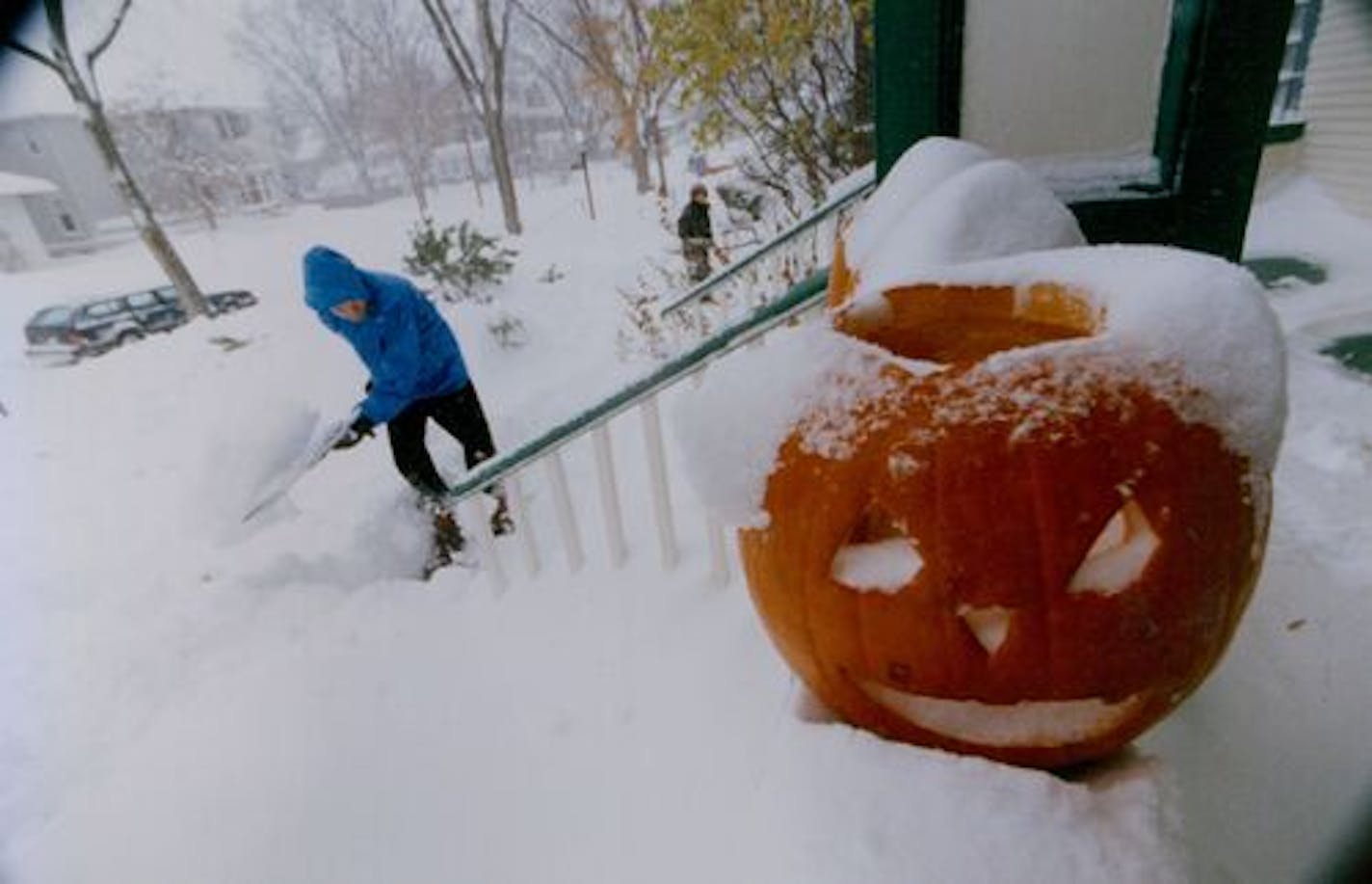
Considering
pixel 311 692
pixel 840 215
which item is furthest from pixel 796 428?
pixel 840 215

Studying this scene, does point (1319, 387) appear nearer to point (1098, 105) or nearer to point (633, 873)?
point (1098, 105)

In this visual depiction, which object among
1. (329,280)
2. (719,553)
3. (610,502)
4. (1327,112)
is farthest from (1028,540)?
(1327,112)

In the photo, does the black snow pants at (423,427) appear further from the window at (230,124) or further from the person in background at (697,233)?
the window at (230,124)

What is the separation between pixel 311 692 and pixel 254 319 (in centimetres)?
1269

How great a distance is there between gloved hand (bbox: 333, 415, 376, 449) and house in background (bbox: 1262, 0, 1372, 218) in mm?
6959

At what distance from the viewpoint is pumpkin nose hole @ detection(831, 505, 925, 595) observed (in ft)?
3.28

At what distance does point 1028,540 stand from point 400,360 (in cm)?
360

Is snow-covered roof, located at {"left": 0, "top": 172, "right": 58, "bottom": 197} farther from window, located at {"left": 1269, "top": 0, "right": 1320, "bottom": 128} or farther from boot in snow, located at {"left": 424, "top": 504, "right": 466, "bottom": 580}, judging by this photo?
window, located at {"left": 1269, "top": 0, "right": 1320, "bottom": 128}

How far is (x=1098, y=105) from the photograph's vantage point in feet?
6.82

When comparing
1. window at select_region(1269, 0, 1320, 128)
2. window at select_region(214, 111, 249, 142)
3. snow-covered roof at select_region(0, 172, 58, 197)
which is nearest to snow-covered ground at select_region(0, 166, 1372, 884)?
window at select_region(1269, 0, 1320, 128)

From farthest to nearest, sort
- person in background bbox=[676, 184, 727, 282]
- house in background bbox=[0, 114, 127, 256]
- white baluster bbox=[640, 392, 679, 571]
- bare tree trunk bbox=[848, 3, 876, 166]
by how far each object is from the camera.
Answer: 1. house in background bbox=[0, 114, 127, 256]
2. person in background bbox=[676, 184, 727, 282]
3. bare tree trunk bbox=[848, 3, 876, 166]
4. white baluster bbox=[640, 392, 679, 571]

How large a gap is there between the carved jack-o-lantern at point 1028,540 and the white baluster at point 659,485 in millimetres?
1379

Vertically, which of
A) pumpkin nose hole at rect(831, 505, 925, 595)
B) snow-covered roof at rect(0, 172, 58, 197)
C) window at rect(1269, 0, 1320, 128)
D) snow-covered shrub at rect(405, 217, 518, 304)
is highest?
snow-covered roof at rect(0, 172, 58, 197)

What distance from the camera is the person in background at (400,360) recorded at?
3615 millimetres
